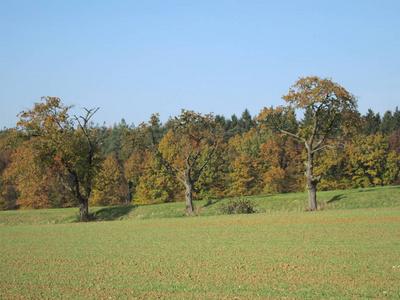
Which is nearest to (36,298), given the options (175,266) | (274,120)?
(175,266)

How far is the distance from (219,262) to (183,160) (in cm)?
6292

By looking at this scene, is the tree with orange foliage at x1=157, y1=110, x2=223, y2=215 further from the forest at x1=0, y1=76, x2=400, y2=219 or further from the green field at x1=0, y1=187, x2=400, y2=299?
the green field at x1=0, y1=187, x2=400, y2=299

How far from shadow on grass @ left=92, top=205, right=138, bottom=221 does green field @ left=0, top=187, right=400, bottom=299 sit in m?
19.9

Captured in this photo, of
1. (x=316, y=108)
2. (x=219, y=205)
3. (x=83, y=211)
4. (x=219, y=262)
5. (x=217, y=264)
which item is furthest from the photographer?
(x=219, y=205)

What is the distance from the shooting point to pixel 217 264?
1419 centimetres

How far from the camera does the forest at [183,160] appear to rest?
38.2m

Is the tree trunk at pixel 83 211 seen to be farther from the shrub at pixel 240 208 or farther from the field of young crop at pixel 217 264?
the field of young crop at pixel 217 264

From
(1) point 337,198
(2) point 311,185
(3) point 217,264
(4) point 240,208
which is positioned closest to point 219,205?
(4) point 240,208

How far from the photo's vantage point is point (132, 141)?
43.7 m

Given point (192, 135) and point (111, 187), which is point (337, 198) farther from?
point (111, 187)

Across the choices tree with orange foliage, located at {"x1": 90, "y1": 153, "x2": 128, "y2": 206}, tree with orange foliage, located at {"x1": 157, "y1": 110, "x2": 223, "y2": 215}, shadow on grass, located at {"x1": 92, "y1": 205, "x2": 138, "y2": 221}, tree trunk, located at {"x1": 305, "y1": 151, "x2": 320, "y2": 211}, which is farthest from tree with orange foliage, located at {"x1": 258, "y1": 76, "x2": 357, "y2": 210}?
tree with orange foliage, located at {"x1": 90, "y1": 153, "x2": 128, "y2": 206}

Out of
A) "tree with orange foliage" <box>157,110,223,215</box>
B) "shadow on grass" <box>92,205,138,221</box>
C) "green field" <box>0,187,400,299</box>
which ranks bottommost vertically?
"shadow on grass" <box>92,205,138,221</box>

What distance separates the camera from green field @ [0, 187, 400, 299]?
11.0 m

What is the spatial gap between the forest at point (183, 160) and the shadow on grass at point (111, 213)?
355cm
